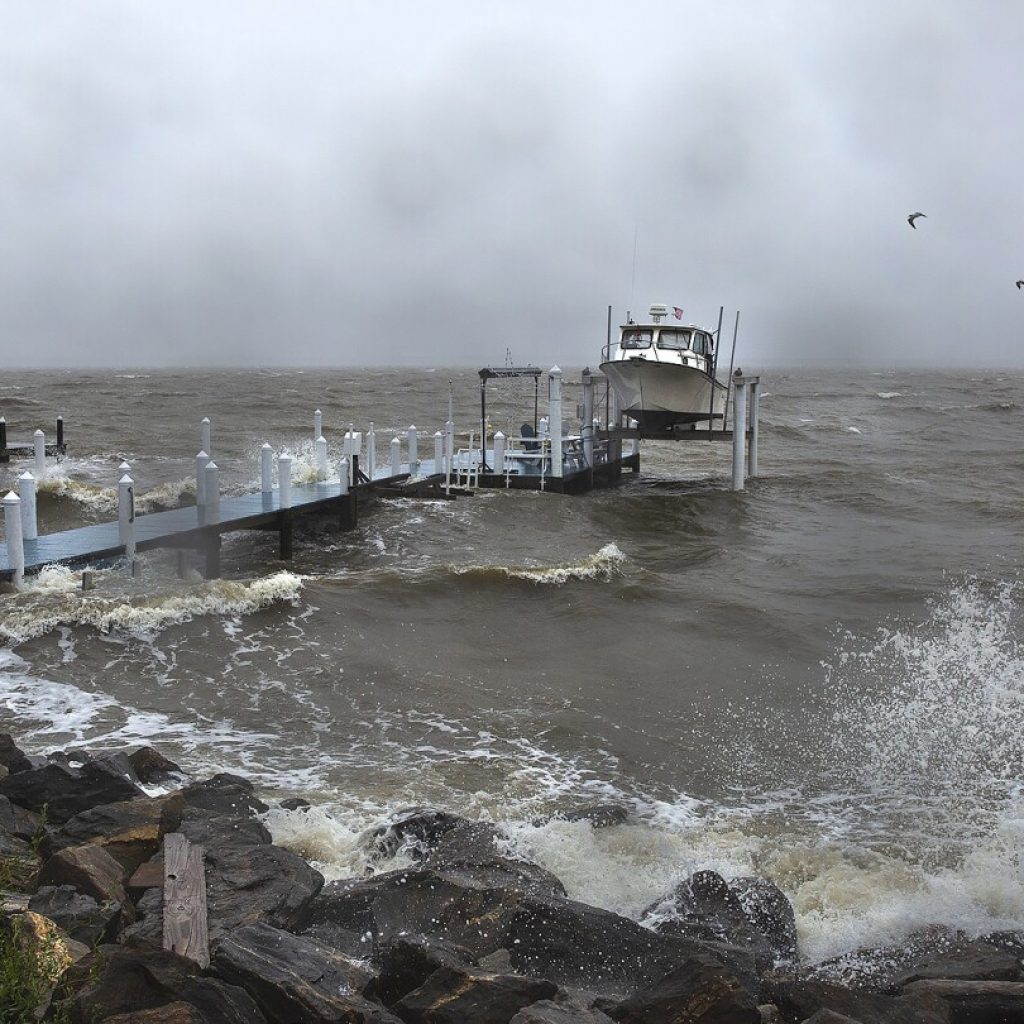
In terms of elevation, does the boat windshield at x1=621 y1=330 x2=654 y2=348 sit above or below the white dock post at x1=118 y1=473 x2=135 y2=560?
above

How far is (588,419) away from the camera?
31.6m

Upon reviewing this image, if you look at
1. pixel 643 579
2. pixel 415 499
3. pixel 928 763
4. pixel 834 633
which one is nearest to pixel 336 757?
pixel 928 763

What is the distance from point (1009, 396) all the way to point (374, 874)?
10057 cm

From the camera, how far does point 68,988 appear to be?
4.87 meters

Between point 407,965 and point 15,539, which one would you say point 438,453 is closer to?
point 15,539

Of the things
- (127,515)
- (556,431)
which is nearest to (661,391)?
(556,431)

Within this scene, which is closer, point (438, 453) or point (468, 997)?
point (468, 997)

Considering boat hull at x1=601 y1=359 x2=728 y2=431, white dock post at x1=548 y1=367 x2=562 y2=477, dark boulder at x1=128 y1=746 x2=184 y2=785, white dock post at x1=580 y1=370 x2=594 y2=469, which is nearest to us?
dark boulder at x1=128 y1=746 x2=184 y2=785

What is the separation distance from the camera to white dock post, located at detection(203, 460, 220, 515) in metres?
17.1

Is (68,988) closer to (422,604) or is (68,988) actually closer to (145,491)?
(422,604)

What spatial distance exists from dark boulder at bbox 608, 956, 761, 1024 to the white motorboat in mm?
24265

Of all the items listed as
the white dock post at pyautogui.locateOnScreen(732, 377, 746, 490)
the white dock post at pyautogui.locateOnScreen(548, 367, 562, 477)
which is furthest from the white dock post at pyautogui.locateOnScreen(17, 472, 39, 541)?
the white dock post at pyautogui.locateOnScreen(732, 377, 746, 490)

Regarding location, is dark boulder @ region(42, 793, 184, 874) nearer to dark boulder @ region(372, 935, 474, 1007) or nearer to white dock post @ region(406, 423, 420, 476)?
dark boulder @ region(372, 935, 474, 1007)

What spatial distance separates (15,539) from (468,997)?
10780mm
